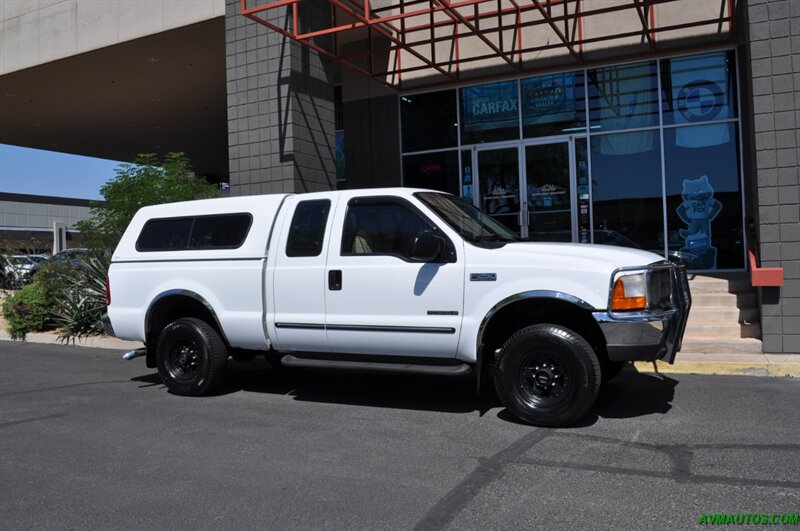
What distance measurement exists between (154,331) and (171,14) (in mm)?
8752

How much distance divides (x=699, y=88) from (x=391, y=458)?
34.6 feet

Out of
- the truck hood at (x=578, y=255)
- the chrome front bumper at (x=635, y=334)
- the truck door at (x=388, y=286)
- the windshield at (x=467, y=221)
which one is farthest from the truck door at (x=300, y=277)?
the chrome front bumper at (x=635, y=334)

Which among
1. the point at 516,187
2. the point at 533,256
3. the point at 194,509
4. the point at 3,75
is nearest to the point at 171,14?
the point at 3,75

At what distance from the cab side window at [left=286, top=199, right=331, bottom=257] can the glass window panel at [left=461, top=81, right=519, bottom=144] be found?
8170 millimetres

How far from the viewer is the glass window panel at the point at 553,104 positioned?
532 inches

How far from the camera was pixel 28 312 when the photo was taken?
1288 cm

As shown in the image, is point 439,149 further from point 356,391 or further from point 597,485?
point 597,485

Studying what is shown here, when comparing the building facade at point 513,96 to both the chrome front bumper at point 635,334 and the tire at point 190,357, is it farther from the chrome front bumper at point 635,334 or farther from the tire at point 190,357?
the tire at point 190,357

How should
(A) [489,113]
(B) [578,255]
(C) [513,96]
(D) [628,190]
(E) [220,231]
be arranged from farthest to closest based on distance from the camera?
(A) [489,113] < (C) [513,96] < (D) [628,190] < (E) [220,231] < (B) [578,255]

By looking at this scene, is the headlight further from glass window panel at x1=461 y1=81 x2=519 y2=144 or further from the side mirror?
glass window panel at x1=461 y1=81 x2=519 y2=144

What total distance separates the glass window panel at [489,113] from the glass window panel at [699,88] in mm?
2961

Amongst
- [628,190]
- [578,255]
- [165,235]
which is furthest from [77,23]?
[578,255]

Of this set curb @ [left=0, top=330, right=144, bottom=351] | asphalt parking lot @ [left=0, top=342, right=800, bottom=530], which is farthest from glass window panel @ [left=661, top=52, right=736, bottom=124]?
curb @ [left=0, top=330, right=144, bottom=351]

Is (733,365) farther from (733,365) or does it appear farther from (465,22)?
(465,22)
